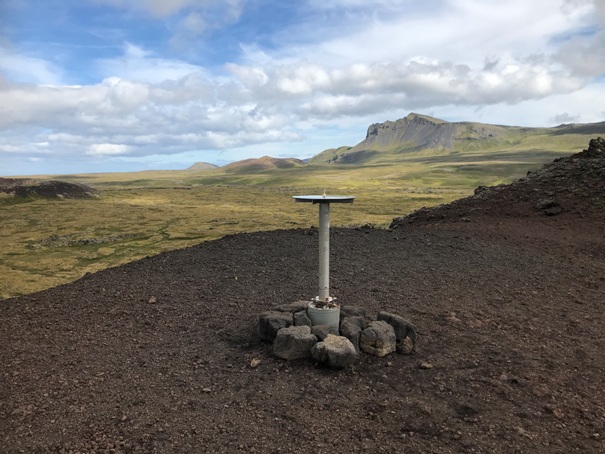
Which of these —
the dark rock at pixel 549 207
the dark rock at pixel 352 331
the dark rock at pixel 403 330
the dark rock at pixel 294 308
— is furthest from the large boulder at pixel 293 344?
the dark rock at pixel 549 207

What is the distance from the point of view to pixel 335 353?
8.49 m

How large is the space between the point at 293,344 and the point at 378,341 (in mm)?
1731

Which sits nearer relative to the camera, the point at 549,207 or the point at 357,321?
the point at 357,321

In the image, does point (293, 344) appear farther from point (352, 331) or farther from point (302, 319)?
point (352, 331)

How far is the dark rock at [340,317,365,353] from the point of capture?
9.20 meters

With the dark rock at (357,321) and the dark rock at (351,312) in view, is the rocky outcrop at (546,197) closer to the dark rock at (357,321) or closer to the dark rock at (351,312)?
the dark rock at (351,312)

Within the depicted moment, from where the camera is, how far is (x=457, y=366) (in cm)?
895

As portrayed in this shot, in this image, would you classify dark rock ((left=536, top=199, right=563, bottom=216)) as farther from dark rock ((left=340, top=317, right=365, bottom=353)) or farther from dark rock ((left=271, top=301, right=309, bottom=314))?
dark rock ((left=340, top=317, right=365, bottom=353))

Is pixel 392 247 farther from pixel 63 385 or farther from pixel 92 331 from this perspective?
pixel 63 385

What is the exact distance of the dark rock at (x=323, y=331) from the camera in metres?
9.15

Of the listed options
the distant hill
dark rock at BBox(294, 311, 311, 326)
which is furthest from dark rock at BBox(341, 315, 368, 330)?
the distant hill

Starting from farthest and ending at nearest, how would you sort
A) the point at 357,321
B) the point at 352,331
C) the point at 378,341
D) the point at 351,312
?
the point at 351,312 < the point at 357,321 < the point at 352,331 < the point at 378,341

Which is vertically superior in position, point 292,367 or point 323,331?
point 323,331

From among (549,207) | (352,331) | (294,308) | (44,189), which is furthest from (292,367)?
(44,189)
